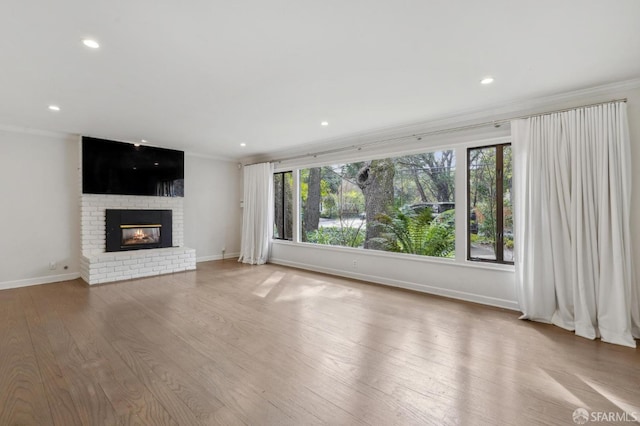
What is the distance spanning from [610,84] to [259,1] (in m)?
3.54

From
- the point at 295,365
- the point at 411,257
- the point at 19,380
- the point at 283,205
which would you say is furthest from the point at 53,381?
the point at 283,205

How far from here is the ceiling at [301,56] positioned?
1894mm

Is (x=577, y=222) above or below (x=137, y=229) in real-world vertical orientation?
above

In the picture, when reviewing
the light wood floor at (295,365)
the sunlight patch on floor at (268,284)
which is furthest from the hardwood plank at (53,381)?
the sunlight patch on floor at (268,284)

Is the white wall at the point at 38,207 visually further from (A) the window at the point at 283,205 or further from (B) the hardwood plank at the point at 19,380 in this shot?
(A) the window at the point at 283,205

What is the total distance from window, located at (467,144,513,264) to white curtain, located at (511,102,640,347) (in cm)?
33

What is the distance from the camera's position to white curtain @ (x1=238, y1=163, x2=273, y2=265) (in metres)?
6.65

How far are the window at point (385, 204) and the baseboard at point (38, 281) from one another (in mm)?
4288

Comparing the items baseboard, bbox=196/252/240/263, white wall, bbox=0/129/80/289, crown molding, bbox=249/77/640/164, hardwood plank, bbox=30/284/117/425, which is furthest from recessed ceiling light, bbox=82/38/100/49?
baseboard, bbox=196/252/240/263

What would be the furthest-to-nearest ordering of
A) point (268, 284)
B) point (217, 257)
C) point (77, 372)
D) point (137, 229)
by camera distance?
point (217, 257)
point (137, 229)
point (268, 284)
point (77, 372)

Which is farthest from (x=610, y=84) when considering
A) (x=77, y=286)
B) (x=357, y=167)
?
(x=77, y=286)

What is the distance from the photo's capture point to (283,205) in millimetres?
6867

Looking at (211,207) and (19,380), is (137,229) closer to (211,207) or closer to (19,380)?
(211,207)

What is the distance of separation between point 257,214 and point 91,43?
479 cm
